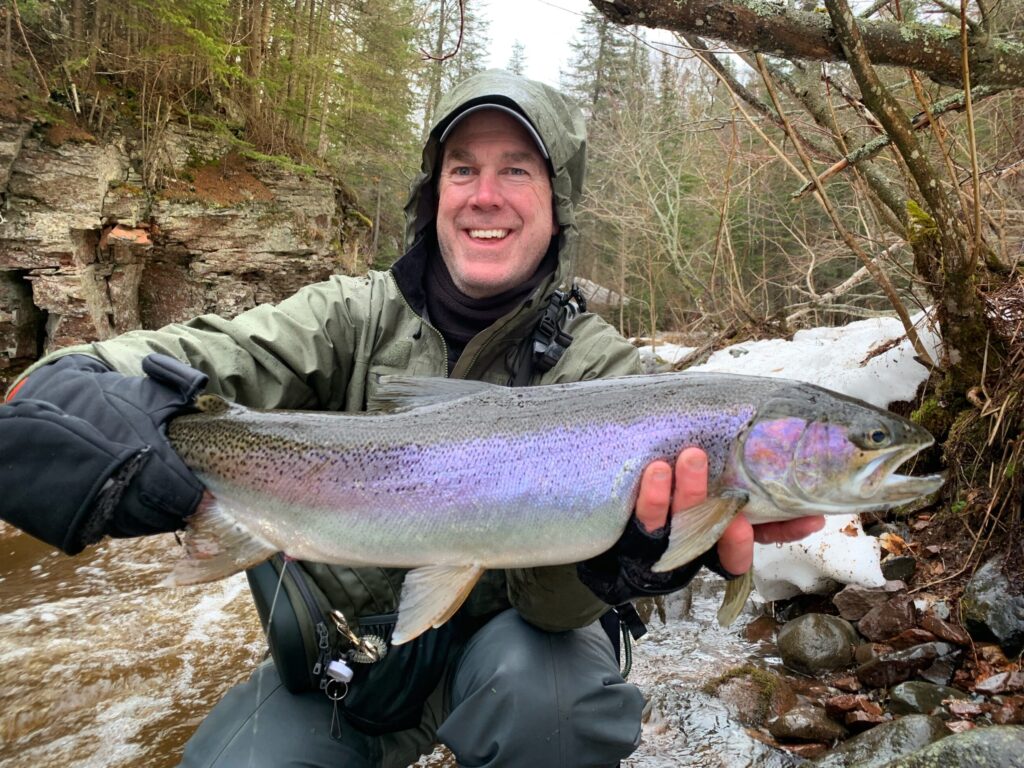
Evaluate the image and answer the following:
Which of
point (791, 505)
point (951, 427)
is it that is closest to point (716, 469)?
point (791, 505)

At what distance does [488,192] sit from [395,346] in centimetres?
79

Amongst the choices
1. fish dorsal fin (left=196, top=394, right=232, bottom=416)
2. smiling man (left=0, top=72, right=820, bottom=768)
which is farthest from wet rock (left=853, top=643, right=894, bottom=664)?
fish dorsal fin (left=196, top=394, right=232, bottom=416)

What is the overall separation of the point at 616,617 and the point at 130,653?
3.40m

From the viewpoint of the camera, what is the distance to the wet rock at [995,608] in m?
3.57

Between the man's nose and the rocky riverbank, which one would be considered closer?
the man's nose

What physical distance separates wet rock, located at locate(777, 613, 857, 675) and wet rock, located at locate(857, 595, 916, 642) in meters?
0.09

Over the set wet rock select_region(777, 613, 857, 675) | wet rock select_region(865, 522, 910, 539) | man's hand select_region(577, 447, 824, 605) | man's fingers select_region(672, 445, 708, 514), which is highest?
man's fingers select_region(672, 445, 708, 514)

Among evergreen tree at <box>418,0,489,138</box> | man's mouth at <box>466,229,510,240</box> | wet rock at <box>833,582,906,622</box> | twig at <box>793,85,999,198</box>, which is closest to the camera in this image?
man's mouth at <box>466,229,510,240</box>

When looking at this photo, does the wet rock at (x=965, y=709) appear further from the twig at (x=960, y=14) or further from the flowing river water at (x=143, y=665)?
the twig at (x=960, y=14)

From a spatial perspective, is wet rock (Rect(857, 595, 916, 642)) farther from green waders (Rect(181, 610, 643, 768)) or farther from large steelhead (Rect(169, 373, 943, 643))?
large steelhead (Rect(169, 373, 943, 643))

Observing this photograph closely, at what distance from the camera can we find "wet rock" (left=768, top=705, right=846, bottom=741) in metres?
3.31

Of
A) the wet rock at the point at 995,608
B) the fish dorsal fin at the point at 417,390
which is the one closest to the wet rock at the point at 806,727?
the wet rock at the point at 995,608

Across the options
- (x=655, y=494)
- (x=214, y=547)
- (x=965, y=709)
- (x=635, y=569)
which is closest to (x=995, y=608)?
(x=965, y=709)

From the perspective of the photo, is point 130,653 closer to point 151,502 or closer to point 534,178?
point 151,502
